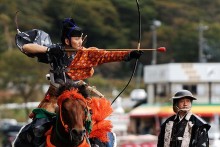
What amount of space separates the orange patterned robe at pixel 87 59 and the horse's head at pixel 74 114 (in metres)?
0.89

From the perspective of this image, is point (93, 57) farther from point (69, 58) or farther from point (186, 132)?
point (186, 132)

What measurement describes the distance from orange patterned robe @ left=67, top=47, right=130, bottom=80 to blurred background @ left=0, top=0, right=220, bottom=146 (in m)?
16.5

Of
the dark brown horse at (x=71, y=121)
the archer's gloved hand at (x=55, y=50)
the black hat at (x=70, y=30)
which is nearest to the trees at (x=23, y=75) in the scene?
the black hat at (x=70, y=30)

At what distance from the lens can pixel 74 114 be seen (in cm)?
1045

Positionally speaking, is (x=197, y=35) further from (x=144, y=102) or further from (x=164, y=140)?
(x=164, y=140)

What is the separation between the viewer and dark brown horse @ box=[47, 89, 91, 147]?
33.8ft

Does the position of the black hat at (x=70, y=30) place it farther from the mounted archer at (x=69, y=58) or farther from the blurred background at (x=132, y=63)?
the blurred background at (x=132, y=63)

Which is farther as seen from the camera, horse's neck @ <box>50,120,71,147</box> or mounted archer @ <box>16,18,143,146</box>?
mounted archer @ <box>16,18,143,146</box>

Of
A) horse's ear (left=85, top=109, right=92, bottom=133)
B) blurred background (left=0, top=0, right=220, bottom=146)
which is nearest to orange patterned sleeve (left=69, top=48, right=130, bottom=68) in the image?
horse's ear (left=85, top=109, right=92, bottom=133)

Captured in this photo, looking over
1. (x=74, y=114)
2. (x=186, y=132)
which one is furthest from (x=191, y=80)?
(x=74, y=114)

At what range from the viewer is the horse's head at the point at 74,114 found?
33.7 feet

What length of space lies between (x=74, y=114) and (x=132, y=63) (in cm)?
7742

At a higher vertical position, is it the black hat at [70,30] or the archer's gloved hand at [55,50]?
the black hat at [70,30]

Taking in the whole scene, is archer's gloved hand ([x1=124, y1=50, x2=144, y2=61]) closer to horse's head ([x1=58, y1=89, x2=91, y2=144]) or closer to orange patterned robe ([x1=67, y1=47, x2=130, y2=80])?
orange patterned robe ([x1=67, y1=47, x2=130, y2=80])
